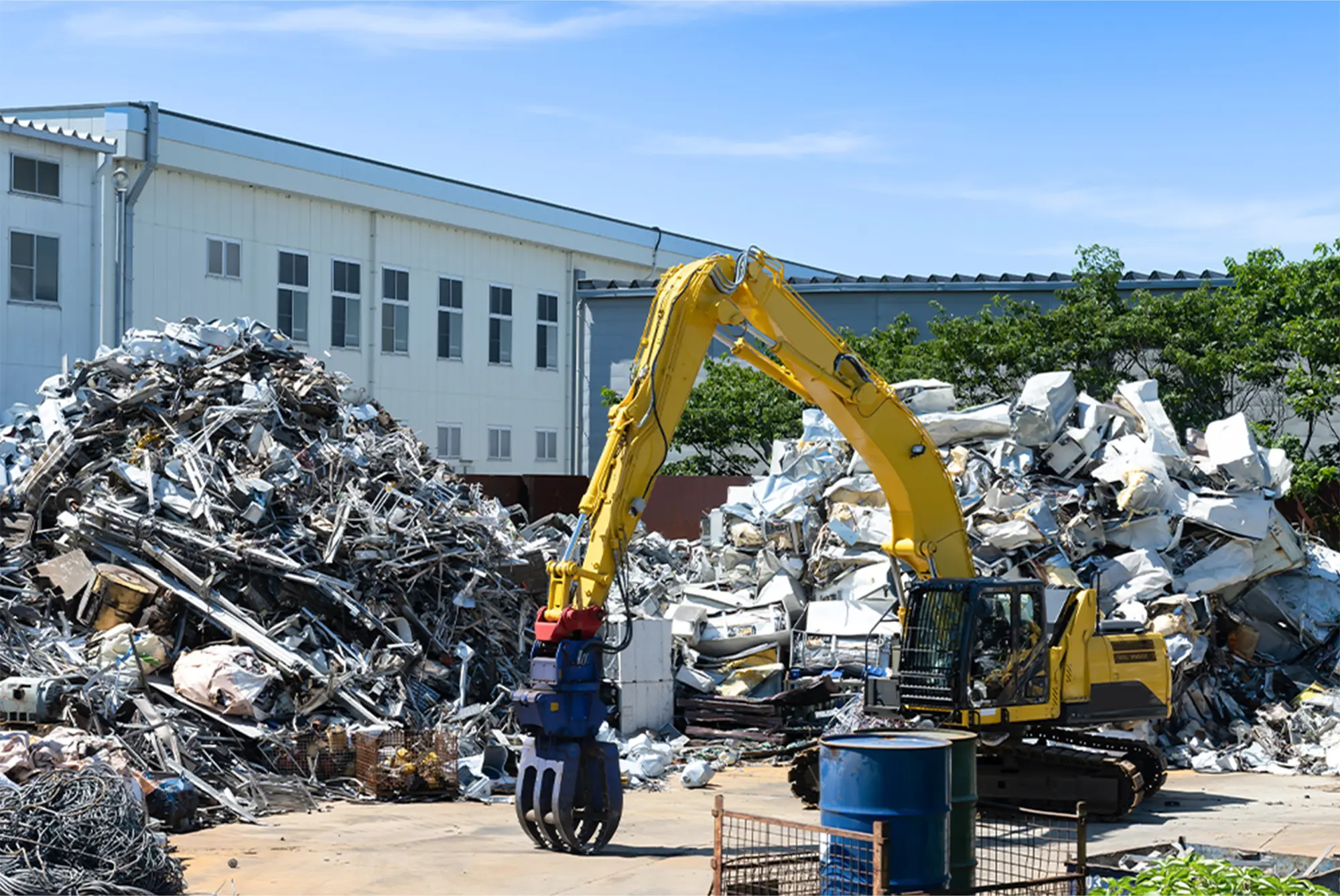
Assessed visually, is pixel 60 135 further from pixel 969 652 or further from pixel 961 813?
pixel 961 813

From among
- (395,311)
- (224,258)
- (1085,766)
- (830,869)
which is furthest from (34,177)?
(830,869)

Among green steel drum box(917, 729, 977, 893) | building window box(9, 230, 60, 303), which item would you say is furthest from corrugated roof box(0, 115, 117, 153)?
green steel drum box(917, 729, 977, 893)

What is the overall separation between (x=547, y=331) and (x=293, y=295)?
27.9 ft

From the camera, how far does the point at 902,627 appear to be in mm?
15375

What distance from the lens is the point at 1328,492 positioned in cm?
2552

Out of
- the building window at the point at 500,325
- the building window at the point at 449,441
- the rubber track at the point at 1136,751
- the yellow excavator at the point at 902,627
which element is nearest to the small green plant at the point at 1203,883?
the yellow excavator at the point at 902,627

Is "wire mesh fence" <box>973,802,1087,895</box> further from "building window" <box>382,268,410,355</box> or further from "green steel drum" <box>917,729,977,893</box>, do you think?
"building window" <box>382,268,410,355</box>

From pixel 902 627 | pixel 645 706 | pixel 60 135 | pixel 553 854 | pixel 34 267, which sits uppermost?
pixel 60 135

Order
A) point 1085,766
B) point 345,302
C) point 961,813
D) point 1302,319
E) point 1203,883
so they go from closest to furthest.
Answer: point 1203,883 < point 961,813 < point 1085,766 < point 1302,319 < point 345,302

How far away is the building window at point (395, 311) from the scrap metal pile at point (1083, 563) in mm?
14304

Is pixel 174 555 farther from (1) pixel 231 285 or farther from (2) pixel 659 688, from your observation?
(1) pixel 231 285

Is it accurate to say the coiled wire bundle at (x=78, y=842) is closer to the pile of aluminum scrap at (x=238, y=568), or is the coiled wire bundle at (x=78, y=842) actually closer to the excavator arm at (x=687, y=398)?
the pile of aluminum scrap at (x=238, y=568)

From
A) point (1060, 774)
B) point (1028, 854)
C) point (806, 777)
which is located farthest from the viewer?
point (1060, 774)

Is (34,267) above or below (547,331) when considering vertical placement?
below
